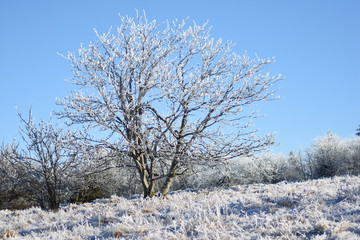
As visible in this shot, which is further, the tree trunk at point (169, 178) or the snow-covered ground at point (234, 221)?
the tree trunk at point (169, 178)

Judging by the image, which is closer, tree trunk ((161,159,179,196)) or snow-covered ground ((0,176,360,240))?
snow-covered ground ((0,176,360,240))

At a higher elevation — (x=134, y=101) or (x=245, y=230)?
(x=134, y=101)

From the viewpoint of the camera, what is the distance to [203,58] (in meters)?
15.1

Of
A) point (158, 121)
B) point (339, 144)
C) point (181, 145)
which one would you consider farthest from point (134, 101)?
point (339, 144)

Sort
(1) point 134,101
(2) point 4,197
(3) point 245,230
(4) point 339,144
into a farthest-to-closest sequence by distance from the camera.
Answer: (4) point 339,144 → (2) point 4,197 → (1) point 134,101 → (3) point 245,230

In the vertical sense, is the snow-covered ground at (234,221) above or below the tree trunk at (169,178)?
below

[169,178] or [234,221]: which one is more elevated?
[169,178]

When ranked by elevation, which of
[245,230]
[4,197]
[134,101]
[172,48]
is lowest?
[245,230]

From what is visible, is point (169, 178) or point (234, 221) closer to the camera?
point (234, 221)

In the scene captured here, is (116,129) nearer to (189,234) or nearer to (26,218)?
(26,218)

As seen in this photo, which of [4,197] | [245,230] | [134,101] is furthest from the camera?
[4,197]

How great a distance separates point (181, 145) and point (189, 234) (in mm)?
7758

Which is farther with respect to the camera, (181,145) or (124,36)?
(124,36)

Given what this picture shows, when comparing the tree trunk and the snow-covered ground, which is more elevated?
the tree trunk
